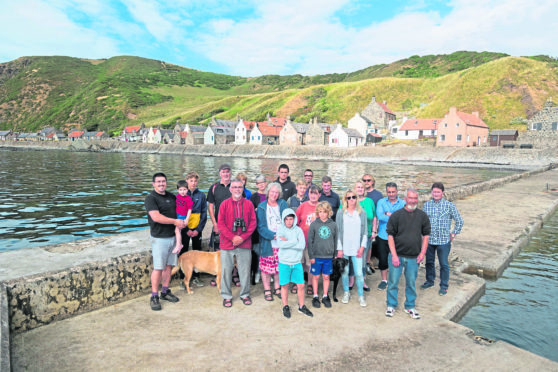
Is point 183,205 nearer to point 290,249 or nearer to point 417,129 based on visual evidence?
point 290,249

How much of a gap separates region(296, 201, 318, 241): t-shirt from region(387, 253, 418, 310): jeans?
1.65 meters

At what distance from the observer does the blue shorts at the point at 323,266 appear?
594cm

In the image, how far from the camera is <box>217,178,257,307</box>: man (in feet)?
18.7

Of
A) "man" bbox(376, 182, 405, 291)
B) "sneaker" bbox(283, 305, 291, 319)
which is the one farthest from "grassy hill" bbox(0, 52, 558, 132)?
"sneaker" bbox(283, 305, 291, 319)

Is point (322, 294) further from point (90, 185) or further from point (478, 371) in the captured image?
point (90, 185)

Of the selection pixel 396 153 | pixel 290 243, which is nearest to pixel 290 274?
pixel 290 243

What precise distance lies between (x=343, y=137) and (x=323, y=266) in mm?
83011

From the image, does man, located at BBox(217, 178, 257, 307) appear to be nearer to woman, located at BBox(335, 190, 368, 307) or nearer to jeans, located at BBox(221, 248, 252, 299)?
jeans, located at BBox(221, 248, 252, 299)

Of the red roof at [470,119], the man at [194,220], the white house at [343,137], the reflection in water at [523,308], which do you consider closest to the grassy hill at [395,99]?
the red roof at [470,119]

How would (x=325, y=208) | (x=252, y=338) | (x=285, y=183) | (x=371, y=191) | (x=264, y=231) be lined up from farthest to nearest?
(x=285, y=183) → (x=371, y=191) → (x=264, y=231) → (x=325, y=208) → (x=252, y=338)

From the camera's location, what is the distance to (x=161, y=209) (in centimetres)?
558

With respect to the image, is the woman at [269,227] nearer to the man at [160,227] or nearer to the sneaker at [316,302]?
the sneaker at [316,302]

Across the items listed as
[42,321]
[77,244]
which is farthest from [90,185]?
[42,321]

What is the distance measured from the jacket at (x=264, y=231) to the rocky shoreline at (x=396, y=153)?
2257 inches
